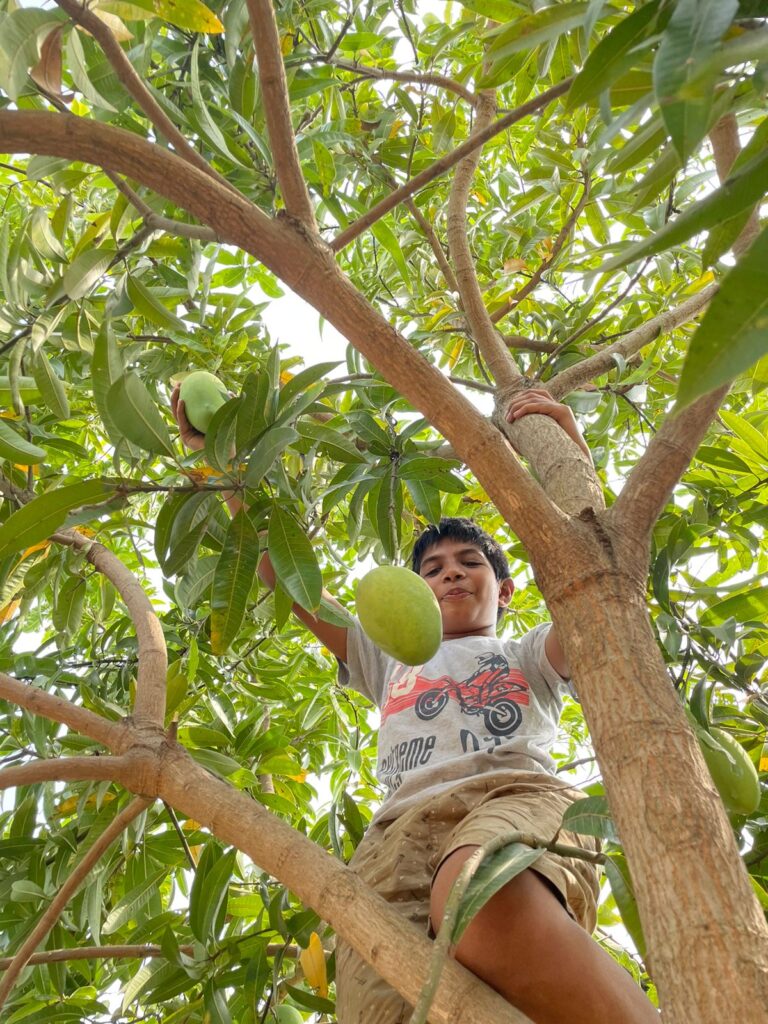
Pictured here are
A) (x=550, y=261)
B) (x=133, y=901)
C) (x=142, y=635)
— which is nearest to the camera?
(x=142, y=635)

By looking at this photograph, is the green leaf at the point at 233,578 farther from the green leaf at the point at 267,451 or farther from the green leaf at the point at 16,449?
the green leaf at the point at 16,449

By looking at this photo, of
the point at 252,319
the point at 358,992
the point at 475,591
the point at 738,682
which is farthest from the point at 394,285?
the point at 358,992

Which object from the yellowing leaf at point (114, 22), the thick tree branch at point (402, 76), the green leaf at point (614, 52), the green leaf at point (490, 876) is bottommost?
the green leaf at point (490, 876)

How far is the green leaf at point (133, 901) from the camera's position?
2.00 metres

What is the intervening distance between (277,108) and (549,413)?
31.0 inches

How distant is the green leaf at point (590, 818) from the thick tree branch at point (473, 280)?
1.03 metres

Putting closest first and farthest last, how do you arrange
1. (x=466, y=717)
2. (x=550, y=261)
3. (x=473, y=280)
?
1. (x=466, y=717)
2. (x=473, y=280)
3. (x=550, y=261)

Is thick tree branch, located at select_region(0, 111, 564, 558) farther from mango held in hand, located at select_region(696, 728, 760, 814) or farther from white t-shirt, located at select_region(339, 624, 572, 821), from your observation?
white t-shirt, located at select_region(339, 624, 572, 821)

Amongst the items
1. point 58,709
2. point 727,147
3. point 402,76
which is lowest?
point 58,709

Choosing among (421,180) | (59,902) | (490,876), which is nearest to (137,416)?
(421,180)

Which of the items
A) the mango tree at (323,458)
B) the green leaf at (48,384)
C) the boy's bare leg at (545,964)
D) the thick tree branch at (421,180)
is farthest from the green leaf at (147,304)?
the boy's bare leg at (545,964)

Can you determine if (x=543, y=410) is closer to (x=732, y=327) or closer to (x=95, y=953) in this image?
(x=732, y=327)

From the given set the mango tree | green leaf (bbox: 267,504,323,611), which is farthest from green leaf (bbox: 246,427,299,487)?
green leaf (bbox: 267,504,323,611)

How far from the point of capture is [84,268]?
1629mm
